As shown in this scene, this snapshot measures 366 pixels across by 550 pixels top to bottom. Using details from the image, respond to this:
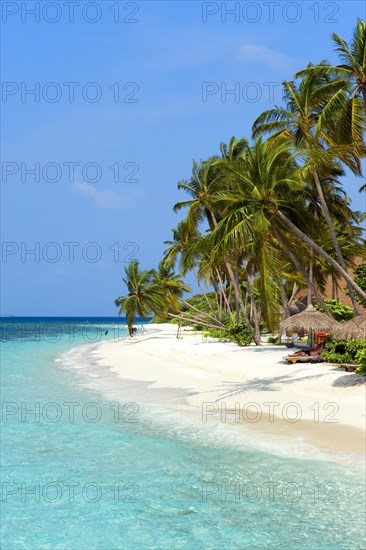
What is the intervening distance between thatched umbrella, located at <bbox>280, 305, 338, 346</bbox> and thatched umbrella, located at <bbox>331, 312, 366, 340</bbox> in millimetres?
4643

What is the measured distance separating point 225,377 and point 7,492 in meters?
12.3

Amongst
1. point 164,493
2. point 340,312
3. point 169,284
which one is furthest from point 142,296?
point 164,493

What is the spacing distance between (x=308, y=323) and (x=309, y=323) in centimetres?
4

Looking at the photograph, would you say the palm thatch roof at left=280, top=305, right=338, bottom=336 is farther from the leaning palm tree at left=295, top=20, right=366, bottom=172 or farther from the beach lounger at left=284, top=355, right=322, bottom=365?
the leaning palm tree at left=295, top=20, right=366, bottom=172

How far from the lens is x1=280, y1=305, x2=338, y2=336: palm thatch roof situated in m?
20.8

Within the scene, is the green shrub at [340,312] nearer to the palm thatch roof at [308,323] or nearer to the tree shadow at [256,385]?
the palm thatch roof at [308,323]

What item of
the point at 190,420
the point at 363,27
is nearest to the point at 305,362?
the point at 190,420

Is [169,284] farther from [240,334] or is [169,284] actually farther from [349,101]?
[349,101]

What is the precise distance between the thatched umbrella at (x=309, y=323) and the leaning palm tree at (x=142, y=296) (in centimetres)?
2902

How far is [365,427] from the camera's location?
11141 mm

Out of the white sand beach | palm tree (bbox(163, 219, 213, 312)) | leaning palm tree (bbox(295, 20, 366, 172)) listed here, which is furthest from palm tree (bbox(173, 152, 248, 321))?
leaning palm tree (bbox(295, 20, 366, 172))

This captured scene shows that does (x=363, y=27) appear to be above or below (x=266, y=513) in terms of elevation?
above

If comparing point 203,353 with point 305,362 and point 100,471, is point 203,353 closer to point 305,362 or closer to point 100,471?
point 305,362

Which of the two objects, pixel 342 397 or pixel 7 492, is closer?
pixel 7 492
